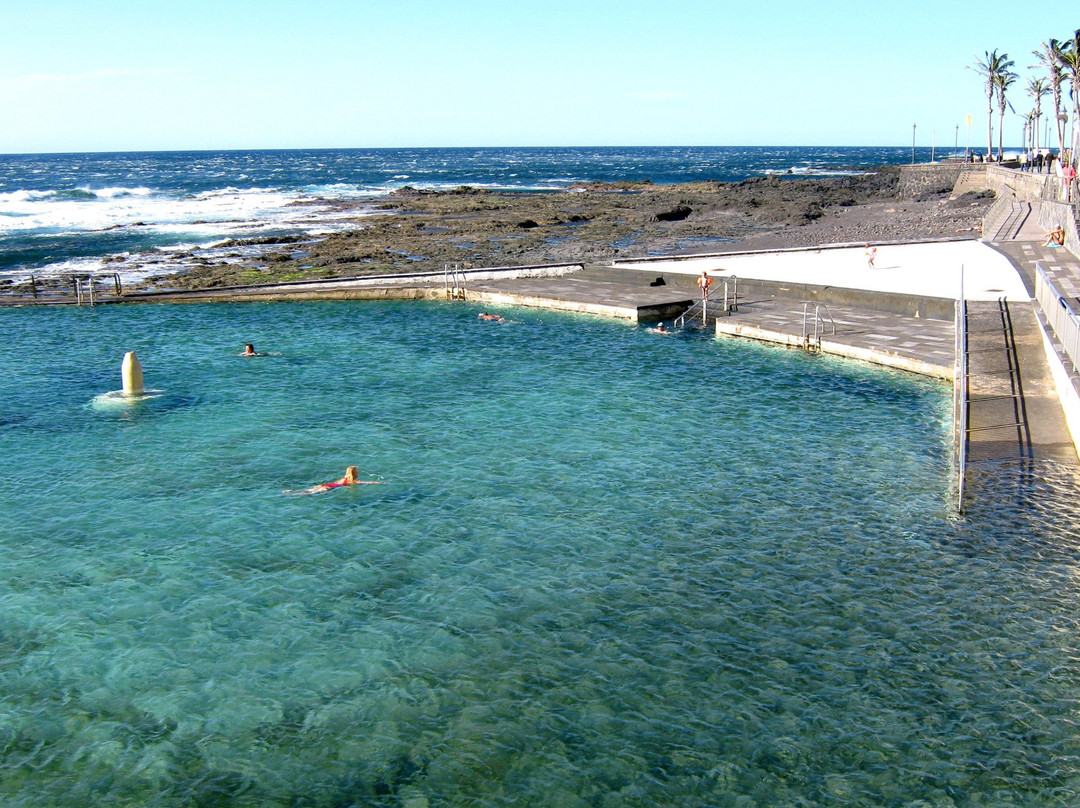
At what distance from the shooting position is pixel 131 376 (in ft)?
71.1

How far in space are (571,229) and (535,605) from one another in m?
50.1

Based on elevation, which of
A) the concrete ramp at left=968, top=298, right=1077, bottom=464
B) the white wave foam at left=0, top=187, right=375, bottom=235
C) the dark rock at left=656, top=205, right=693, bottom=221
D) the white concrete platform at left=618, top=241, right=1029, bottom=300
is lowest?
the concrete ramp at left=968, top=298, right=1077, bottom=464

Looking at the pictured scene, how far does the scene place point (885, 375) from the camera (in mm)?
21516

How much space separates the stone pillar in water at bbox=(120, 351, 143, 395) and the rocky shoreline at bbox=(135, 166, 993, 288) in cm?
1643

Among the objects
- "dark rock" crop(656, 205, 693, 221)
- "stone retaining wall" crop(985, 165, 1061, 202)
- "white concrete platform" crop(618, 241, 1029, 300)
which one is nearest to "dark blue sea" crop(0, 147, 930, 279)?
"dark rock" crop(656, 205, 693, 221)

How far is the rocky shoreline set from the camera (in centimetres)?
4391

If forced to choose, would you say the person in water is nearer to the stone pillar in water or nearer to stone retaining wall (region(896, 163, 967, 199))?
the stone pillar in water

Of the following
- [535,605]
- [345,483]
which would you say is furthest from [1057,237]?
[535,605]

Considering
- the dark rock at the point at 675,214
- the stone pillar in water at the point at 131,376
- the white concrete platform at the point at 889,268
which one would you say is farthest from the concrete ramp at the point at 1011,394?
the dark rock at the point at 675,214

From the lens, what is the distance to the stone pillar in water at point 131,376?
70.8 feet

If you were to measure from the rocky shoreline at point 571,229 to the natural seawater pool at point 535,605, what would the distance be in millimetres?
22896

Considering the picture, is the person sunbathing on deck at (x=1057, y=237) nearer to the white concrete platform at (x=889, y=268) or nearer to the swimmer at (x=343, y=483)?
the white concrete platform at (x=889, y=268)

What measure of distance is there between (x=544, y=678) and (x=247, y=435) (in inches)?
422

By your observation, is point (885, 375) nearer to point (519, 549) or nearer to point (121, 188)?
point (519, 549)
